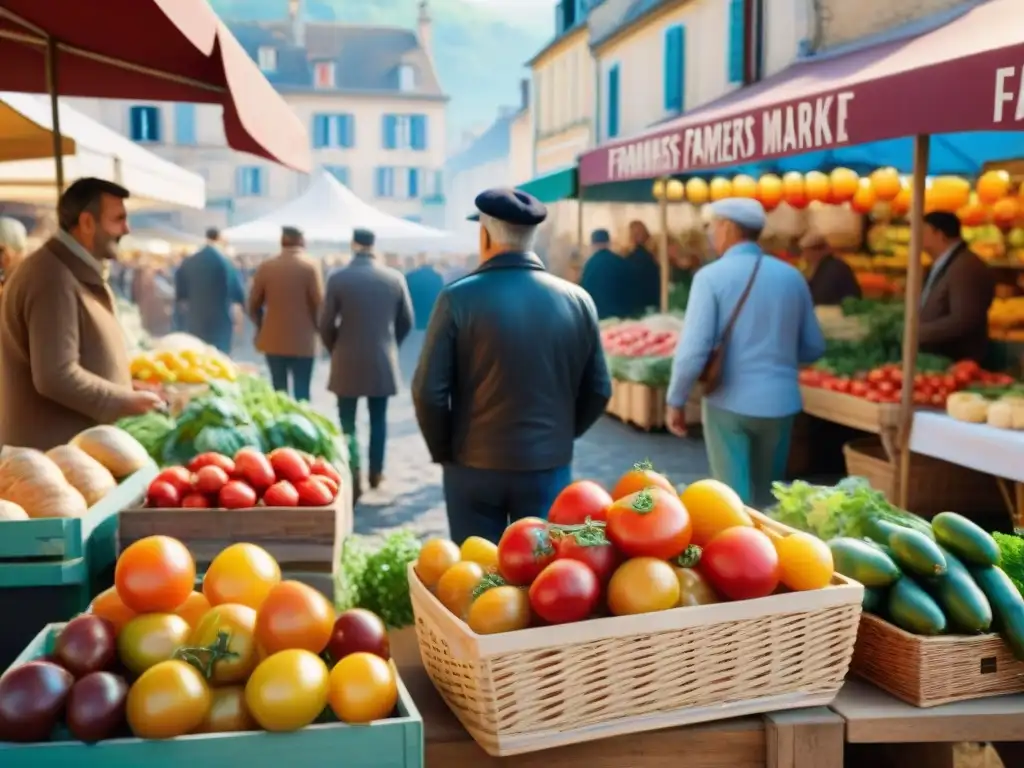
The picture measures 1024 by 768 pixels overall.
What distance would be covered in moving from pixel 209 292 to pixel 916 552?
10.7 m

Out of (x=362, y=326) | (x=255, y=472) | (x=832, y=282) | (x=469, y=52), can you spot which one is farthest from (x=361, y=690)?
(x=469, y=52)

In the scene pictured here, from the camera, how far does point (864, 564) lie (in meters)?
2.69

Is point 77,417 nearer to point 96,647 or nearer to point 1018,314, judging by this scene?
point 96,647

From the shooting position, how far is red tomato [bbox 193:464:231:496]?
12.6 feet

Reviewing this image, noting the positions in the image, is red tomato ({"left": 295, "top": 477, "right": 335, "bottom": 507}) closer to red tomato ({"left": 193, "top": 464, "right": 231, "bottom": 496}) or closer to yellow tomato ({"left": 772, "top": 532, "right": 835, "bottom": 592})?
red tomato ({"left": 193, "top": 464, "right": 231, "bottom": 496})

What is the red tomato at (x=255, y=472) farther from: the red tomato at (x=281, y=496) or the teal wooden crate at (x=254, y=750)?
the teal wooden crate at (x=254, y=750)

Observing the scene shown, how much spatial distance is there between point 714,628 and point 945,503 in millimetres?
5010

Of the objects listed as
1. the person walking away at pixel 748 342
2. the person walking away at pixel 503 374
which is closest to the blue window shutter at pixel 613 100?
the person walking away at pixel 748 342

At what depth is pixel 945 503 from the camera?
691cm

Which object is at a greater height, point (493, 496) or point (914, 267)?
point (914, 267)

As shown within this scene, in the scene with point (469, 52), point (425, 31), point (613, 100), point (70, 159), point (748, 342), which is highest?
point (469, 52)

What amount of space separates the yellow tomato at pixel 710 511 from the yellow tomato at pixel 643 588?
236 mm

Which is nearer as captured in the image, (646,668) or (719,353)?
(646,668)

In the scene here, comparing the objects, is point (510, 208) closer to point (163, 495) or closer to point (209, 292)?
point (163, 495)
